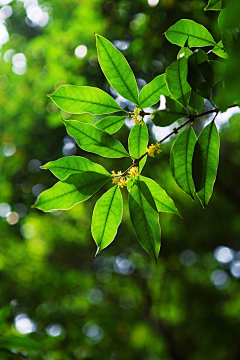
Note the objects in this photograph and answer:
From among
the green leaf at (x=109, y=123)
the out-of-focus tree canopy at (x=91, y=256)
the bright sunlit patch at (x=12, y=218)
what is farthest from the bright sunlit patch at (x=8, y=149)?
the green leaf at (x=109, y=123)

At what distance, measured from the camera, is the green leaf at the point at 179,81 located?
57 cm

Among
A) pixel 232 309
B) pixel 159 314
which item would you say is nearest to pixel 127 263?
pixel 159 314

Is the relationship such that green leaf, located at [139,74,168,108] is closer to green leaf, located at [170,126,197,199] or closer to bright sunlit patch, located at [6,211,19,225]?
green leaf, located at [170,126,197,199]

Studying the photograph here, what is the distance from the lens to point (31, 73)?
4387mm

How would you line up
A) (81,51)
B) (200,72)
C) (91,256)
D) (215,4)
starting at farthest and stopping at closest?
(91,256)
(81,51)
(215,4)
(200,72)

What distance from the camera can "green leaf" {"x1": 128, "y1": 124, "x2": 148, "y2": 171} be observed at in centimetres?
73

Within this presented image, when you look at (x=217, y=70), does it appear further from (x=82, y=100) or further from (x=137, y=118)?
(x=82, y=100)

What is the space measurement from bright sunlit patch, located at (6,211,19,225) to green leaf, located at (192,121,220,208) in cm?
506

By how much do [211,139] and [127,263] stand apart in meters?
5.41

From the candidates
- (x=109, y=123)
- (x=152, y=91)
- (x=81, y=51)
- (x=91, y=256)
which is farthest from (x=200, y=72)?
(x=91, y=256)

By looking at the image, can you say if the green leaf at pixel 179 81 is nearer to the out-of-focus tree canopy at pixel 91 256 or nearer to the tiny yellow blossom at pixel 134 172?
the tiny yellow blossom at pixel 134 172

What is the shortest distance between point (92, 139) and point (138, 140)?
0.12m

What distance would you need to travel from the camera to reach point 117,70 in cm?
71

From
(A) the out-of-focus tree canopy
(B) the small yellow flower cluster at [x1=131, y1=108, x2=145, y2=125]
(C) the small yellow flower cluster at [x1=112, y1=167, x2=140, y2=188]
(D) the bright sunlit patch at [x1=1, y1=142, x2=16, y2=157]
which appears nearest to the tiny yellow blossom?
(C) the small yellow flower cluster at [x1=112, y1=167, x2=140, y2=188]
